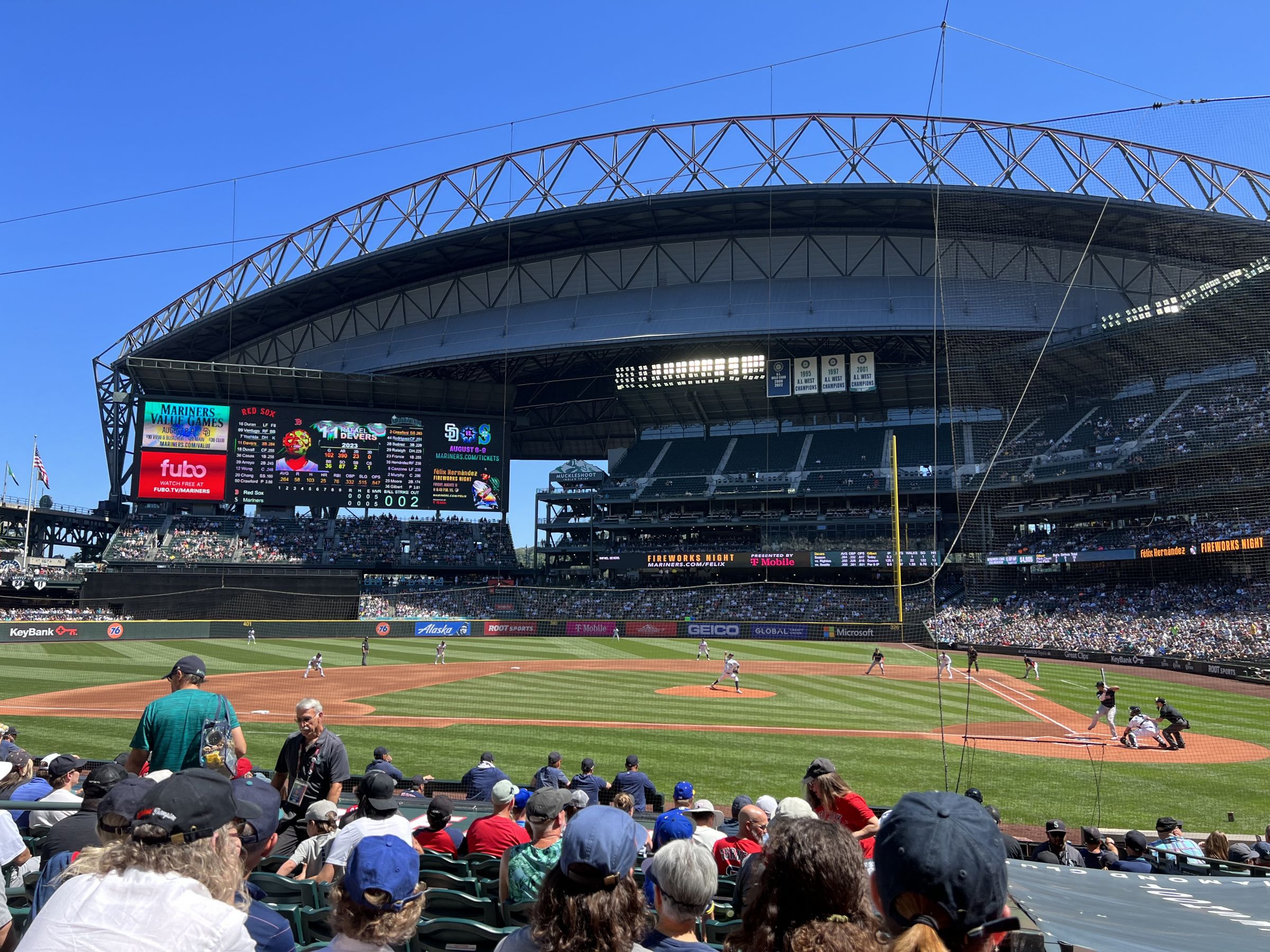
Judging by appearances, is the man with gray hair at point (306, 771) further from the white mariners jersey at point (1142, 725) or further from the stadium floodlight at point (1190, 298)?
the stadium floodlight at point (1190, 298)

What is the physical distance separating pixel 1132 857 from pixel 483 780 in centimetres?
819

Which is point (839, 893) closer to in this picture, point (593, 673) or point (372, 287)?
point (593, 673)

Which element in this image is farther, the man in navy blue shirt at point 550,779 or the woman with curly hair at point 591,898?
the man in navy blue shirt at point 550,779

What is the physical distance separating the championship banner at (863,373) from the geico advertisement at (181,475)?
146ft

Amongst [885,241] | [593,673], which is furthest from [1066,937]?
[885,241]

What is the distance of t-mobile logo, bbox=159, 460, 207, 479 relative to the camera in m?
57.8

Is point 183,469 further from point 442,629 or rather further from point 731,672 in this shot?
point 731,672

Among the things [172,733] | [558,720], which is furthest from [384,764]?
[558,720]

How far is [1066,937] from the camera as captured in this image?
3613mm

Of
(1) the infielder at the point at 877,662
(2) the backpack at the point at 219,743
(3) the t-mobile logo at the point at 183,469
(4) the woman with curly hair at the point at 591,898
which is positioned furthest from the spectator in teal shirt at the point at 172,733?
(3) the t-mobile logo at the point at 183,469

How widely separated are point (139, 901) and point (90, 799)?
348 centimetres

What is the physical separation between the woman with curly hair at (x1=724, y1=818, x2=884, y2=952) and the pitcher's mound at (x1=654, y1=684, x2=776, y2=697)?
85.1 feet

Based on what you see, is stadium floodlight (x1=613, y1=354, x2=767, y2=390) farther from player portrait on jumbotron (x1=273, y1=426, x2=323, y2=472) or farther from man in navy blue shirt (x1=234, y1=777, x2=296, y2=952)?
man in navy blue shirt (x1=234, y1=777, x2=296, y2=952)

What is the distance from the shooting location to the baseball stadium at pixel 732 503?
2016 cm
